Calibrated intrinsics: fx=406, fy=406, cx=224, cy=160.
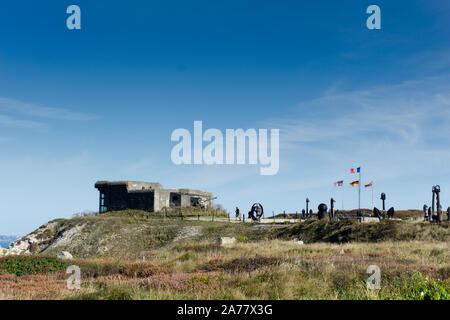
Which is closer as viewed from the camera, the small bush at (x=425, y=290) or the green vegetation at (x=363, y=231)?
the small bush at (x=425, y=290)

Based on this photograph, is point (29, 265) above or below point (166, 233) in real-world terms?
above

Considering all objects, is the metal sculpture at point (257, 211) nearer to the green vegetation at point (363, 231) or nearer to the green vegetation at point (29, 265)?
the green vegetation at point (363, 231)

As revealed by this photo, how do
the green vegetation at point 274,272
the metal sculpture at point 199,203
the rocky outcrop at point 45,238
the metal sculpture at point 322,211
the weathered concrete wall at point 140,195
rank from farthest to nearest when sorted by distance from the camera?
the metal sculpture at point 199,203, the weathered concrete wall at point 140,195, the rocky outcrop at point 45,238, the metal sculpture at point 322,211, the green vegetation at point 274,272

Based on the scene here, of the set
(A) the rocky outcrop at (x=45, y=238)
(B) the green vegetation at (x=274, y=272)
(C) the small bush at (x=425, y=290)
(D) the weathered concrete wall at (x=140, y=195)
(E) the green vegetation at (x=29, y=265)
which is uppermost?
(D) the weathered concrete wall at (x=140, y=195)

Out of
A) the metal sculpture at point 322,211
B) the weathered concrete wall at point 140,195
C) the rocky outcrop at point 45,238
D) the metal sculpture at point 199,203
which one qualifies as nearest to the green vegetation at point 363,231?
the metal sculpture at point 322,211

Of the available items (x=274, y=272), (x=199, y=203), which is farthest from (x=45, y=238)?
(x=274, y=272)

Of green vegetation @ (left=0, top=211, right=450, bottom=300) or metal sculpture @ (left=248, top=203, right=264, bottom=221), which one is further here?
metal sculpture @ (left=248, top=203, right=264, bottom=221)

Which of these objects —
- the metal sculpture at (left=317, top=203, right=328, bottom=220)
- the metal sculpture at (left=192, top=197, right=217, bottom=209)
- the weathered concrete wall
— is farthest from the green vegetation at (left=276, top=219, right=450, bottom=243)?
the metal sculpture at (left=192, top=197, right=217, bottom=209)

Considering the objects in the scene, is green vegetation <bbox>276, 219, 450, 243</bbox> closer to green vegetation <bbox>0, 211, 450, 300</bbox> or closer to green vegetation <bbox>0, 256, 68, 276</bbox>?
green vegetation <bbox>0, 211, 450, 300</bbox>

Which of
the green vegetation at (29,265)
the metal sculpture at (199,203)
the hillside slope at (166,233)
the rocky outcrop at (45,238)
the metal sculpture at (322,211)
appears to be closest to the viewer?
the green vegetation at (29,265)

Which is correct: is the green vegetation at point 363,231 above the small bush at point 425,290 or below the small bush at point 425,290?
below

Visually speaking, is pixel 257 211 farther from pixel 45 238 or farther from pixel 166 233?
pixel 45 238

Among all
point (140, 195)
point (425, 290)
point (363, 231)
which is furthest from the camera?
point (140, 195)
